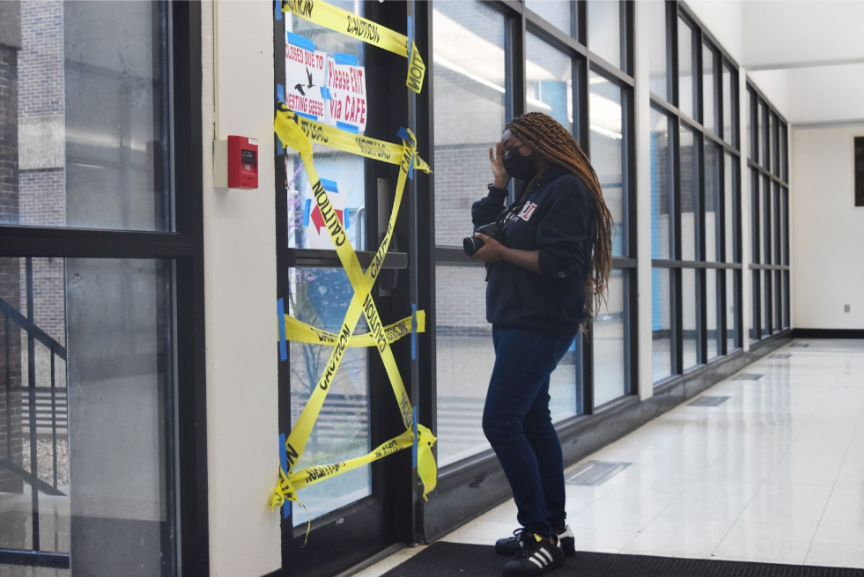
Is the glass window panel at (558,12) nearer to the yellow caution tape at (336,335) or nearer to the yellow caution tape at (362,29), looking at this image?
the yellow caution tape at (362,29)

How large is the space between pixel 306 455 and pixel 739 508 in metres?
1.84

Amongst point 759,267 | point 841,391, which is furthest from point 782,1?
point 841,391

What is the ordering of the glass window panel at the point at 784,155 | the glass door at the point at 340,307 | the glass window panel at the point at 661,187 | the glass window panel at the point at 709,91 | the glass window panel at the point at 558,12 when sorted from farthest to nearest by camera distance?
the glass window panel at the point at 784,155 → the glass window panel at the point at 709,91 → the glass window panel at the point at 661,187 → the glass window panel at the point at 558,12 → the glass door at the point at 340,307

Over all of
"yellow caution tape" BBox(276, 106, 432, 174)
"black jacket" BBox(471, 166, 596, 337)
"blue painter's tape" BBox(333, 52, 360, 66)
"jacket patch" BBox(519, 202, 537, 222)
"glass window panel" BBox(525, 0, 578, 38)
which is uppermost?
"glass window panel" BBox(525, 0, 578, 38)

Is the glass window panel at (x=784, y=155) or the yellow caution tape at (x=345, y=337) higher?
the glass window panel at (x=784, y=155)

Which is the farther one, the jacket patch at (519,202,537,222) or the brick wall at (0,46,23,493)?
the jacket patch at (519,202,537,222)

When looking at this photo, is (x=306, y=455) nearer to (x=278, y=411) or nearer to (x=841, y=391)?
(x=278, y=411)

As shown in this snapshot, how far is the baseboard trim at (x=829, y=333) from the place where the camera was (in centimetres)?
1440

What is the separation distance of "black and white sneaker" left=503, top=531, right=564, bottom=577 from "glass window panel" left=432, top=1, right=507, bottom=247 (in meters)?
1.19

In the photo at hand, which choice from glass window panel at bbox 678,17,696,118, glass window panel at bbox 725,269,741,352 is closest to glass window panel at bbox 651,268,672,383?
glass window panel at bbox 678,17,696,118

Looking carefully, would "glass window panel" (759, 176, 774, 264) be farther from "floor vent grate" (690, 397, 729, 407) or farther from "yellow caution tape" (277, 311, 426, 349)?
"yellow caution tape" (277, 311, 426, 349)

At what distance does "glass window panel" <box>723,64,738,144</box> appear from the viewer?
956cm

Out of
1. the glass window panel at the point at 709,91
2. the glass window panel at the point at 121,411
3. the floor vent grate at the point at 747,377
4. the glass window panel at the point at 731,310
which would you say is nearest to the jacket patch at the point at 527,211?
the glass window panel at the point at 121,411

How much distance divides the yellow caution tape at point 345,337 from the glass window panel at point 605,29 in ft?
8.57
